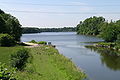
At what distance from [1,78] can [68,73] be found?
17.5m

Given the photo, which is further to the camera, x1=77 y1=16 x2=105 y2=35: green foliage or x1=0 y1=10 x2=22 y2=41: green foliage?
x1=77 y1=16 x2=105 y2=35: green foliage

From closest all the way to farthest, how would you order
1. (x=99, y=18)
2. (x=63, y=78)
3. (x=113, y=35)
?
1. (x=63, y=78)
2. (x=113, y=35)
3. (x=99, y=18)

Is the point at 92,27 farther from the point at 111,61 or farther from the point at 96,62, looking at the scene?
the point at 96,62

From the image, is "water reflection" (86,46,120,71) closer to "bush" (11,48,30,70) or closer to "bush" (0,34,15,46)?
"bush" (11,48,30,70)

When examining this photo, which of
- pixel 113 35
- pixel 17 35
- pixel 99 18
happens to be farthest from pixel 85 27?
pixel 17 35

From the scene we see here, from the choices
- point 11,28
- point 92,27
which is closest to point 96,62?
point 11,28

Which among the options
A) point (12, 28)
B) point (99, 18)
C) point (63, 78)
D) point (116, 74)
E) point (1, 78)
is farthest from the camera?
point (99, 18)

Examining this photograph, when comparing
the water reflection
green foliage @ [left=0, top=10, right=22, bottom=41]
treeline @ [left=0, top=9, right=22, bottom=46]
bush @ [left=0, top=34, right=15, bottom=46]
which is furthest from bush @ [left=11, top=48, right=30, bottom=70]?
green foliage @ [left=0, top=10, right=22, bottom=41]

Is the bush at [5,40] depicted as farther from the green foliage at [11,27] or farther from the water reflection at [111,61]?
the water reflection at [111,61]

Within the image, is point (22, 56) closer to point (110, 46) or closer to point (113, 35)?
point (110, 46)

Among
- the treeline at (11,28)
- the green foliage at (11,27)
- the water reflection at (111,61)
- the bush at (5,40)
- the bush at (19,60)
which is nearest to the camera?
the bush at (19,60)

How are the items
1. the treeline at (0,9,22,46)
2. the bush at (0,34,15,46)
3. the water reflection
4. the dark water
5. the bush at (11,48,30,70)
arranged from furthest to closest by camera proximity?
the treeline at (0,9,22,46), the bush at (0,34,15,46), the water reflection, the dark water, the bush at (11,48,30,70)

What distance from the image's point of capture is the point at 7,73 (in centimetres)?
628

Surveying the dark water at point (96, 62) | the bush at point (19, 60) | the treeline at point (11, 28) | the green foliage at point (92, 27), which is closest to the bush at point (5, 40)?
the treeline at point (11, 28)
